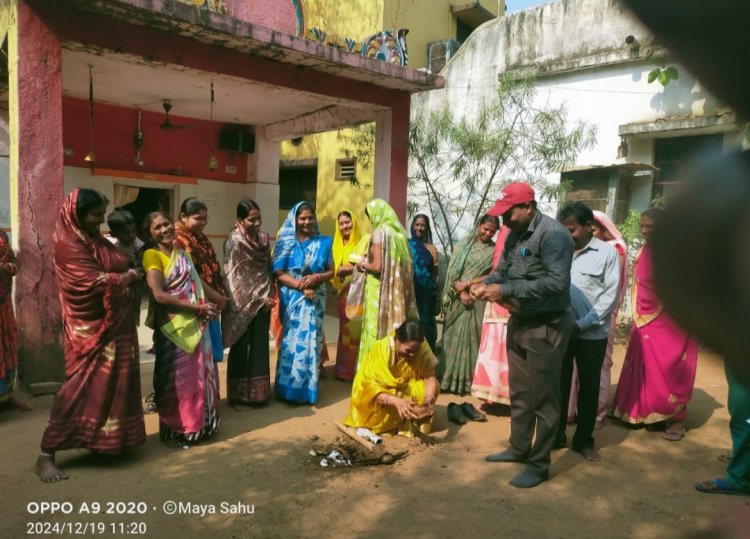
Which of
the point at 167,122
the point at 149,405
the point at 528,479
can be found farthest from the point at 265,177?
the point at 528,479

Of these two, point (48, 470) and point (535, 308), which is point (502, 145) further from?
point (48, 470)

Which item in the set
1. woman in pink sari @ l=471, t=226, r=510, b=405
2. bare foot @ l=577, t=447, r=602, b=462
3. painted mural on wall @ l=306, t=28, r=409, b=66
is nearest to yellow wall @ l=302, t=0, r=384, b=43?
painted mural on wall @ l=306, t=28, r=409, b=66

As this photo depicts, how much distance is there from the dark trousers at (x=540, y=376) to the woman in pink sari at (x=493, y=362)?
1.20m

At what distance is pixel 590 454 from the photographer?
3773mm

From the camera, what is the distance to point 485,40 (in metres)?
9.93

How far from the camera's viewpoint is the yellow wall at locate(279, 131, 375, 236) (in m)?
11.4

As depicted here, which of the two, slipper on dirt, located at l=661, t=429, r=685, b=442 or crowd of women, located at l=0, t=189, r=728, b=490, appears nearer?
crowd of women, located at l=0, t=189, r=728, b=490

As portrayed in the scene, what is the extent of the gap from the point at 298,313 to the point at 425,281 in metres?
1.56

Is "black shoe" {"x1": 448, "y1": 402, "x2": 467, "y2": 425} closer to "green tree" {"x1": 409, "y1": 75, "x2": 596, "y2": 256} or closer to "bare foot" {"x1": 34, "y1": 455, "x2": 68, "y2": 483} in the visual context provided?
"bare foot" {"x1": 34, "y1": 455, "x2": 68, "y2": 483}

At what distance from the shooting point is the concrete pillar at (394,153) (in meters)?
7.05

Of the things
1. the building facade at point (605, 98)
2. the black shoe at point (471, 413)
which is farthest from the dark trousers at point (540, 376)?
the building facade at point (605, 98)

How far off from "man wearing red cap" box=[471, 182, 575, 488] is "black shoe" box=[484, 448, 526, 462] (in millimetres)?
212

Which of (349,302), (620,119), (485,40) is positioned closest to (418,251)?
(349,302)

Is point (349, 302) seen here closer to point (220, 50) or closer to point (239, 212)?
point (239, 212)
